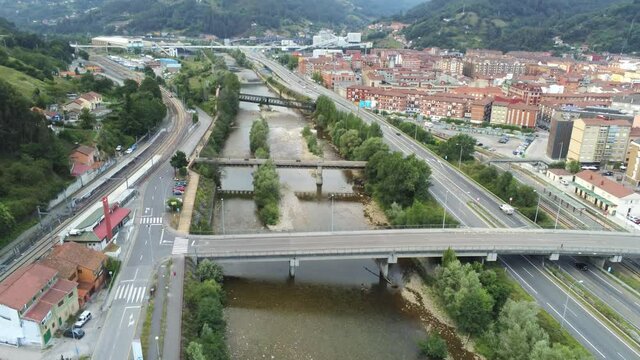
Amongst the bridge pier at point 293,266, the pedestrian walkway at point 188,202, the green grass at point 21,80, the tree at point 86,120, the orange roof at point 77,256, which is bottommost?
the bridge pier at point 293,266

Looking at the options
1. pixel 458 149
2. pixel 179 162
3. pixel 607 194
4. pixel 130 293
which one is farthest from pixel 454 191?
pixel 130 293

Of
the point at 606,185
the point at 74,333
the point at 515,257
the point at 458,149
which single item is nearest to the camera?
the point at 74,333

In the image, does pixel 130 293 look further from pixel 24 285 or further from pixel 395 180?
pixel 395 180

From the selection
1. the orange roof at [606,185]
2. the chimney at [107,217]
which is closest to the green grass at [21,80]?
the chimney at [107,217]

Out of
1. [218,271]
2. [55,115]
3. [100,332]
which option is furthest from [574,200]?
[55,115]

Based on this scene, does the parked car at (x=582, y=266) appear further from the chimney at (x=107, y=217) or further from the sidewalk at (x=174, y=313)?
the chimney at (x=107, y=217)

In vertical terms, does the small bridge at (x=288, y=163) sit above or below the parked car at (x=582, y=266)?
above

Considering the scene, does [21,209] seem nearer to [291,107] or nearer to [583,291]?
[583,291]
